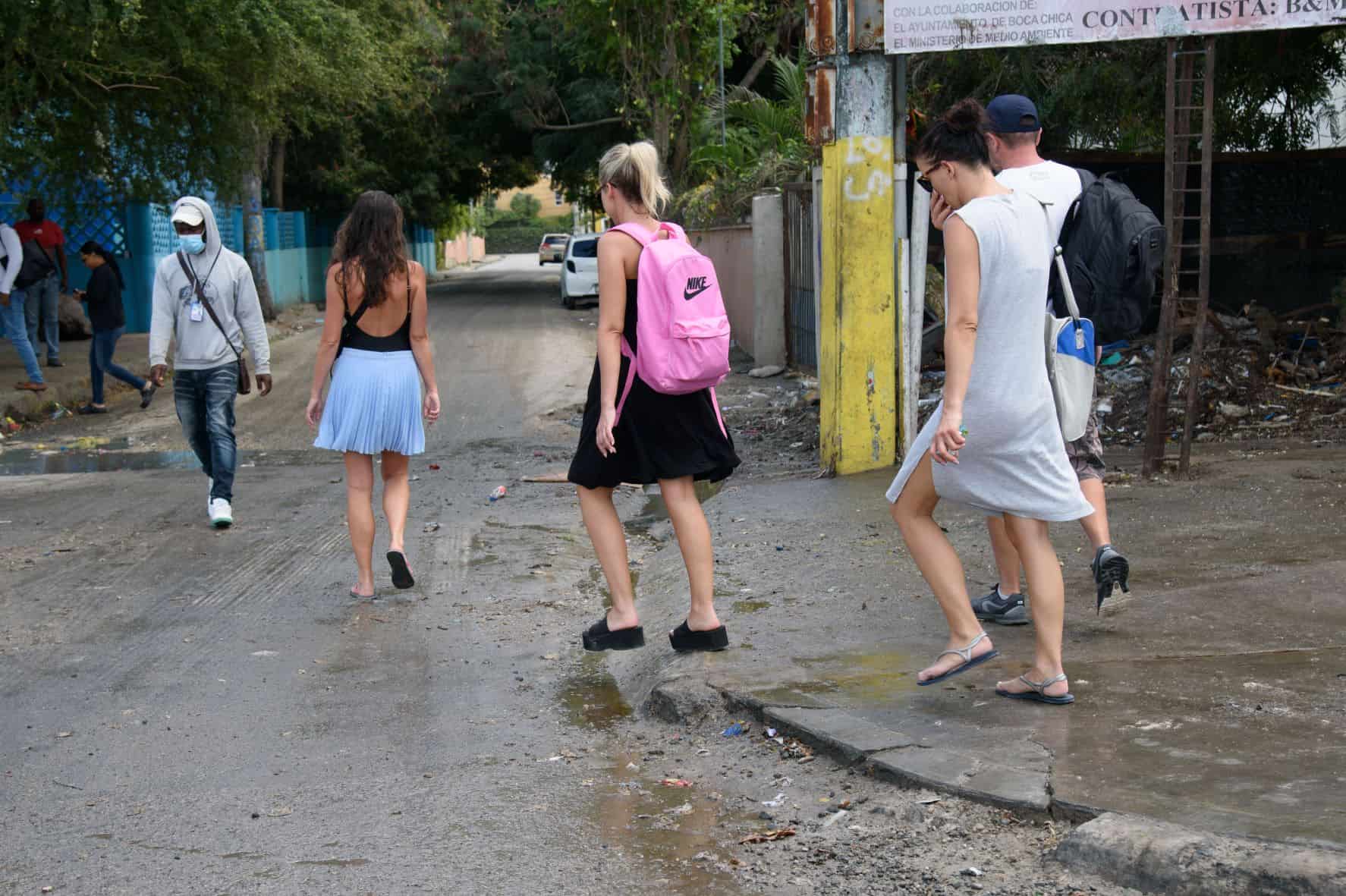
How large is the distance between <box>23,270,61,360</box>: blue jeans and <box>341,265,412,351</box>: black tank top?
32.3 feet

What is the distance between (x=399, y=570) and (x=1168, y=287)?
4.38 m

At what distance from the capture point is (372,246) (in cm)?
614

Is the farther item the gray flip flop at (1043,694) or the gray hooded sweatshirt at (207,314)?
the gray hooded sweatshirt at (207,314)

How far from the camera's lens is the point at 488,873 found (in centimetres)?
339

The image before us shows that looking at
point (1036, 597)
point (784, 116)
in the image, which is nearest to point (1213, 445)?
point (1036, 597)

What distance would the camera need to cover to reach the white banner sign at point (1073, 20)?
745 cm

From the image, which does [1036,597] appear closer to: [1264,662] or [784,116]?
[1264,662]

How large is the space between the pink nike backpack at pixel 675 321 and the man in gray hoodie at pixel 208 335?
3.61m

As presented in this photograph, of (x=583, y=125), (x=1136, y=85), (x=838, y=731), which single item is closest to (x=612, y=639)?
(x=838, y=731)

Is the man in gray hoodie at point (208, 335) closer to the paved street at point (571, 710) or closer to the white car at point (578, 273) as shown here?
the paved street at point (571, 710)

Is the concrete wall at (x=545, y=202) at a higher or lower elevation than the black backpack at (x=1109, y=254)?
higher

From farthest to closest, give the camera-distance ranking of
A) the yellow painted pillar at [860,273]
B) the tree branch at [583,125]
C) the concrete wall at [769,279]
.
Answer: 1. the tree branch at [583,125]
2. the concrete wall at [769,279]
3. the yellow painted pillar at [860,273]

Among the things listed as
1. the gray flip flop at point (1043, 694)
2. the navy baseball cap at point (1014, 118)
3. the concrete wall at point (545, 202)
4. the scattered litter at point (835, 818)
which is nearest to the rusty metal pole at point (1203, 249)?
the navy baseball cap at point (1014, 118)

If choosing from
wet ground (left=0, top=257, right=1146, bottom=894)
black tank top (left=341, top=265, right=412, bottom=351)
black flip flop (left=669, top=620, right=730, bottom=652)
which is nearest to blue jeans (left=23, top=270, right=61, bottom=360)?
wet ground (left=0, top=257, right=1146, bottom=894)
